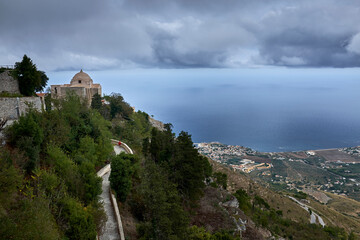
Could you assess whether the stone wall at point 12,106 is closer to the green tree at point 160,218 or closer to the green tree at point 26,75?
the green tree at point 26,75

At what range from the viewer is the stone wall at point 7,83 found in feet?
69.3

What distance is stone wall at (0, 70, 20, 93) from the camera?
69.3 feet

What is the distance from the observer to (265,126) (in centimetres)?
18412

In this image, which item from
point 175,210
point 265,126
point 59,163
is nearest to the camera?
point 175,210

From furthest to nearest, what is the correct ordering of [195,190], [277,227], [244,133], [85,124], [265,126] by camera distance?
1. [265,126]
2. [244,133]
3. [277,227]
4. [85,124]
5. [195,190]

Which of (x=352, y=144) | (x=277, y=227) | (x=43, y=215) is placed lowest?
(x=352, y=144)

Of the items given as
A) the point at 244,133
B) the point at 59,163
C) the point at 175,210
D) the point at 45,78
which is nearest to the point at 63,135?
the point at 59,163

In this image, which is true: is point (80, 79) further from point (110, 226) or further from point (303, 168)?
point (303, 168)

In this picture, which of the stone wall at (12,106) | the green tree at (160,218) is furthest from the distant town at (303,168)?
the stone wall at (12,106)

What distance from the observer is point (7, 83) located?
21281 mm

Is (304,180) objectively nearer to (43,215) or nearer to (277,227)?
(277,227)

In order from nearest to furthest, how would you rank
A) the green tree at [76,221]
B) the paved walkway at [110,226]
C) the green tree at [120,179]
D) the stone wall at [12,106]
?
the green tree at [76,221] < the paved walkway at [110,226] < the green tree at [120,179] < the stone wall at [12,106]

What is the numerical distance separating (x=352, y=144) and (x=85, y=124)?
504 ft

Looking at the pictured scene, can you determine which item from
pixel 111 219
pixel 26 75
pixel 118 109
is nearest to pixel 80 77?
pixel 118 109
